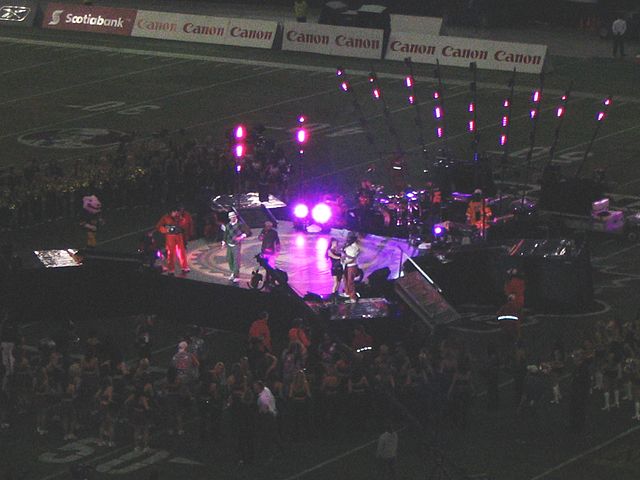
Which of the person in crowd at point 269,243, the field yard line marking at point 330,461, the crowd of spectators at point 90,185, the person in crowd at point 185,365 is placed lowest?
the field yard line marking at point 330,461

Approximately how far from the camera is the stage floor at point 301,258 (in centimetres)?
4103

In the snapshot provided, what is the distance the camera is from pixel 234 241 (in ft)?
133

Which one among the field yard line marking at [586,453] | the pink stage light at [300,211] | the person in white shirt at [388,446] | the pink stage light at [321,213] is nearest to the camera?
the person in white shirt at [388,446]

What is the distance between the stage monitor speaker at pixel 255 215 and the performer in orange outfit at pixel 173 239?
394 cm

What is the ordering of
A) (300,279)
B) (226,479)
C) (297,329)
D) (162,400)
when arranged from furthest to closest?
(300,279) → (297,329) → (162,400) → (226,479)

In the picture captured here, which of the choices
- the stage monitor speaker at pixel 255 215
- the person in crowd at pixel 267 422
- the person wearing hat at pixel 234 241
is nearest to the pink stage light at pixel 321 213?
the stage monitor speaker at pixel 255 215

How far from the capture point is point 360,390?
1298 inches

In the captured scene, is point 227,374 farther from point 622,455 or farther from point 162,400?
point 622,455

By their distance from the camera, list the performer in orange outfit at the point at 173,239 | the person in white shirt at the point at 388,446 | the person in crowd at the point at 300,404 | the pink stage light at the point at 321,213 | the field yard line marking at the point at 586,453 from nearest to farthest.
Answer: the person in white shirt at the point at 388,446, the field yard line marking at the point at 586,453, the person in crowd at the point at 300,404, the performer in orange outfit at the point at 173,239, the pink stage light at the point at 321,213

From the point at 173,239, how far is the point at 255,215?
496 cm

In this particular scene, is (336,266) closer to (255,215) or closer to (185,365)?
(255,215)

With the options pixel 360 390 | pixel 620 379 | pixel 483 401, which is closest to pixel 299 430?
pixel 360 390

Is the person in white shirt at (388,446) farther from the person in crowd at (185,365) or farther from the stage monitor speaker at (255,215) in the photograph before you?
the stage monitor speaker at (255,215)

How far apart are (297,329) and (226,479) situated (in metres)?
5.03
